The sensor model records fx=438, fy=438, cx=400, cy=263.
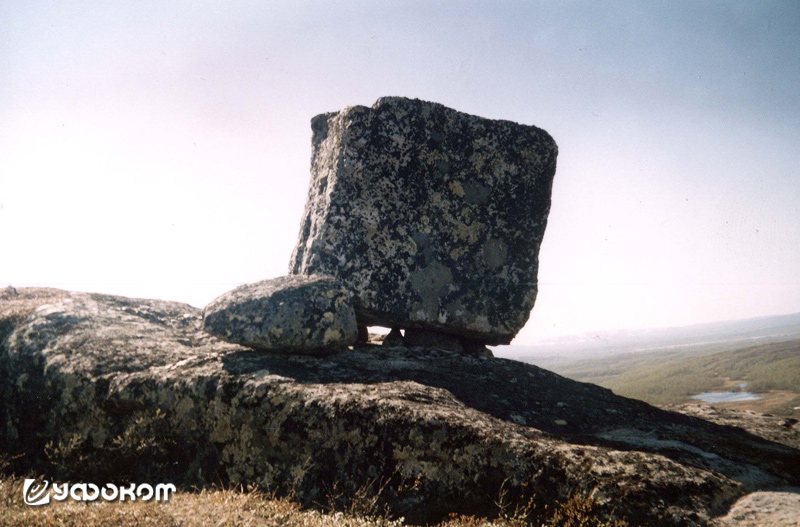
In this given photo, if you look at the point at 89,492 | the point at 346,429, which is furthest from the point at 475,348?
the point at 89,492

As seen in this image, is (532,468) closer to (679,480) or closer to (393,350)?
(679,480)

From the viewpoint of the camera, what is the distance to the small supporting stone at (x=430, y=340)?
847cm

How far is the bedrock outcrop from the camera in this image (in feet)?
13.6

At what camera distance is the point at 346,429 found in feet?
15.7

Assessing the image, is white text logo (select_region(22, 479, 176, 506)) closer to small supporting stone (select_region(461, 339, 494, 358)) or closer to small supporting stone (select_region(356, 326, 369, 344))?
small supporting stone (select_region(356, 326, 369, 344))

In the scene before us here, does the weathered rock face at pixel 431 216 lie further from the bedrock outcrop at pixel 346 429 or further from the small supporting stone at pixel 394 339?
the bedrock outcrop at pixel 346 429

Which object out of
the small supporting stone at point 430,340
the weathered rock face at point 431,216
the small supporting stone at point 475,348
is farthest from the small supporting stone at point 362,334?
the small supporting stone at point 475,348

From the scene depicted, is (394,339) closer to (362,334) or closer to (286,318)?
(362,334)

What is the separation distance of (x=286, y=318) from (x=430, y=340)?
124 inches

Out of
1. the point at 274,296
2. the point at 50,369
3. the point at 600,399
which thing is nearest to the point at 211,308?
the point at 274,296

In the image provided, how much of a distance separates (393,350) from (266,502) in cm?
365

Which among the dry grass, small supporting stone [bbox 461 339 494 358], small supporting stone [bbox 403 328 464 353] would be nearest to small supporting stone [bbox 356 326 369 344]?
small supporting stone [bbox 403 328 464 353]

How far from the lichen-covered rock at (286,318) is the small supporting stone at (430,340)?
176cm

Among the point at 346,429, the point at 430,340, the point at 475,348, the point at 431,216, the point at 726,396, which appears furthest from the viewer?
the point at 726,396
